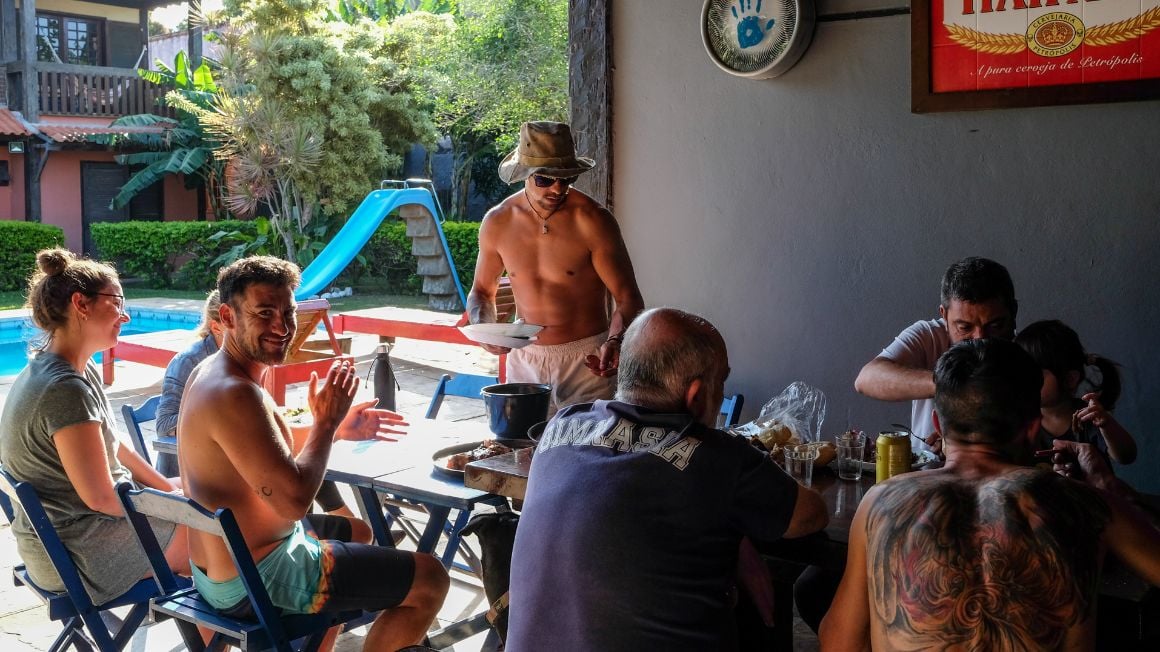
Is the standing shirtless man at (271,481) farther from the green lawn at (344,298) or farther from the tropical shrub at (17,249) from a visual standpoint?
the tropical shrub at (17,249)

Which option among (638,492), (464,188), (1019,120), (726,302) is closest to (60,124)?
(464,188)

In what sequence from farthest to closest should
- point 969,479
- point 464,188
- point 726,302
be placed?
point 464,188, point 726,302, point 969,479

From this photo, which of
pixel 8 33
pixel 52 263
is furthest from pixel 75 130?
pixel 52 263

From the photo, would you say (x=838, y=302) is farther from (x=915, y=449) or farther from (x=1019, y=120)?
(x=915, y=449)

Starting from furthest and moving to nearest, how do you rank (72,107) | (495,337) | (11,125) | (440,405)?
1. (72,107)
2. (11,125)
3. (440,405)
4. (495,337)

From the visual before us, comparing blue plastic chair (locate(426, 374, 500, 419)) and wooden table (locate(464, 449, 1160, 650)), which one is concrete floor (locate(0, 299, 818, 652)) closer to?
blue plastic chair (locate(426, 374, 500, 419))

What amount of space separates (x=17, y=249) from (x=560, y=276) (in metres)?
15.5

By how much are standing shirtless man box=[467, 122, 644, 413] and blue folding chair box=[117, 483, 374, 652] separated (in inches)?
61.5

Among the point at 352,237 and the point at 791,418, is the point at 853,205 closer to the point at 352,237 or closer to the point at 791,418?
the point at 791,418

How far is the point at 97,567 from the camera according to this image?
3135 millimetres

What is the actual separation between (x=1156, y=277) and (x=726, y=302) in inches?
72.9

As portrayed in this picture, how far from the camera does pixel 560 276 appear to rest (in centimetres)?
443

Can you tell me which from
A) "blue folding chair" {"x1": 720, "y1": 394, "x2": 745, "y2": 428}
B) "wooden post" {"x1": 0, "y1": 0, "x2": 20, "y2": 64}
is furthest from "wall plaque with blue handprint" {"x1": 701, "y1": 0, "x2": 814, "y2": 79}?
"wooden post" {"x1": 0, "y1": 0, "x2": 20, "y2": 64}

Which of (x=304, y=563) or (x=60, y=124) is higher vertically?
(x=60, y=124)
